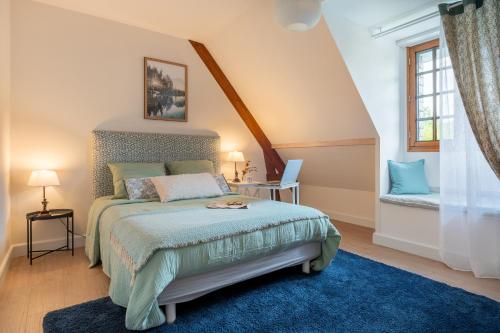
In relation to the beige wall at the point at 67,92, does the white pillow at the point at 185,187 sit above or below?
below

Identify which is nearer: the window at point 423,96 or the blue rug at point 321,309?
the blue rug at point 321,309

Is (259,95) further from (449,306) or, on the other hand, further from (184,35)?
(449,306)

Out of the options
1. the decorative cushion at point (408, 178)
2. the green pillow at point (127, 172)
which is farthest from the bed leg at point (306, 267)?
the green pillow at point (127, 172)

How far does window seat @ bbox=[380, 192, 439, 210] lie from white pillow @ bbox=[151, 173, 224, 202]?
6.09 feet

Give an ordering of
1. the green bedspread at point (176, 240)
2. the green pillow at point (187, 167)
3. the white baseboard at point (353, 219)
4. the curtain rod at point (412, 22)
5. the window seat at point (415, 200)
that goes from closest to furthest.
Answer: the green bedspread at point (176, 240) → the curtain rod at point (412, 22) → the window seat at point (415, 200) → the green pillow at point (187, 167) → the white baseboard at point (353, 219)

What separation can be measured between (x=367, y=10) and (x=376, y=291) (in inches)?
99.7

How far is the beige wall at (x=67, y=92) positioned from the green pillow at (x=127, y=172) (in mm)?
423

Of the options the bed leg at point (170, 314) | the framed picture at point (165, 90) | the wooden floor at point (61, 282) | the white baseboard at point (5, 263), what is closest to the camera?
the bed leg at point (170, 314)

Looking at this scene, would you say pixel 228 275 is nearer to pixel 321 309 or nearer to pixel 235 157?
pixel 321 309

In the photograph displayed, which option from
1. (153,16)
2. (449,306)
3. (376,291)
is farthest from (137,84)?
(449,306)

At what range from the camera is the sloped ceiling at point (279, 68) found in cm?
307

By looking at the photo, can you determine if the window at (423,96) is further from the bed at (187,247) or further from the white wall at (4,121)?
the white wall at (4,121)

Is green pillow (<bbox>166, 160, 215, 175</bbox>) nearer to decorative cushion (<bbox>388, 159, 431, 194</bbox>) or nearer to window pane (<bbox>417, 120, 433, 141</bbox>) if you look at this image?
decorative cushion (<bbox>388, 159, 431, 194</bbox>)

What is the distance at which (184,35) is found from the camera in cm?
383
